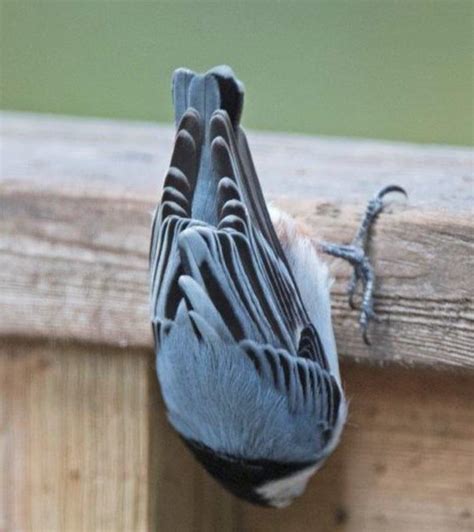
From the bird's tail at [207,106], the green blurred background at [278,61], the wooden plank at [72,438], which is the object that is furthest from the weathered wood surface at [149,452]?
the green blurred background at [278,61]

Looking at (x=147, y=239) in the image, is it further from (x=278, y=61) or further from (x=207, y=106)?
(x=278, y=61)

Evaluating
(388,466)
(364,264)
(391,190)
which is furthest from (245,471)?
(391,190)

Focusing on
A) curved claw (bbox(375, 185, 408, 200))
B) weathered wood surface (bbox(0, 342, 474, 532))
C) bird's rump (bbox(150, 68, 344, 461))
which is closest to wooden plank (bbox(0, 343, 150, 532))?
weathered wood surface (bbox(0, 342, 474, 532))

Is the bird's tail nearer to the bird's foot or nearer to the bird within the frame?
the bird

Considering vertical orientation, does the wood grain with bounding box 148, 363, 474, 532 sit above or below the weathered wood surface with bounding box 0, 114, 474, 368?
below

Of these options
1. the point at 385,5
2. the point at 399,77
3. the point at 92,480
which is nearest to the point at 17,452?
the point at 92,480

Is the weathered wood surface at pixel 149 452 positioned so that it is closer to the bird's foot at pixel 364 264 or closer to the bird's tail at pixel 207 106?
the bird's foot at pixel 364 264

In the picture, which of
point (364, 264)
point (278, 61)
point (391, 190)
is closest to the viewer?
point (364, 264)

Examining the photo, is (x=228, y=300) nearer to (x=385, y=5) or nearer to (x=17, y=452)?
(x=17, y=452)
